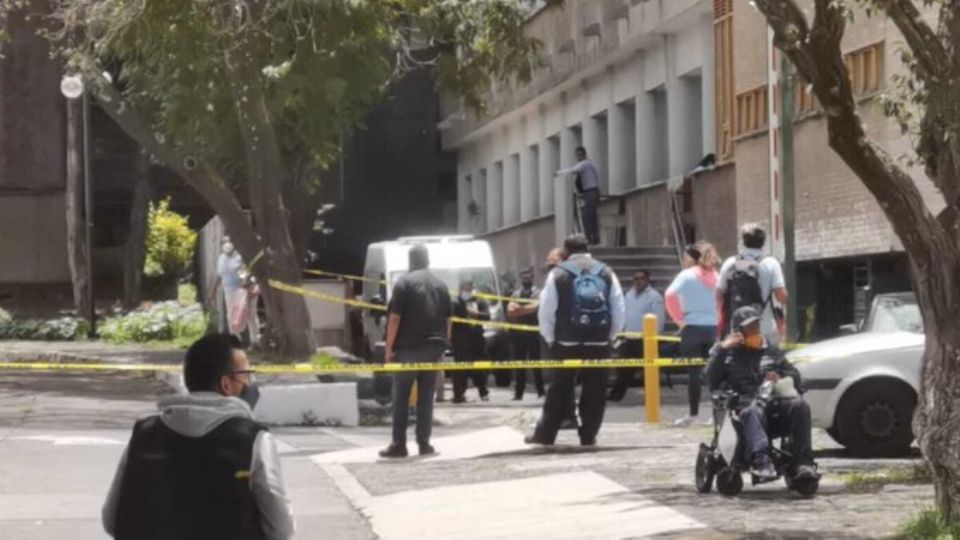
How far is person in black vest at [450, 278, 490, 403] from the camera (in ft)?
86.8

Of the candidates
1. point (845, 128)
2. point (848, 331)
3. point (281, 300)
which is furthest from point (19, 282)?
point (845, 128)

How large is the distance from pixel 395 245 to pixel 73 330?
9.02 metres

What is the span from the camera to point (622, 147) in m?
41.4

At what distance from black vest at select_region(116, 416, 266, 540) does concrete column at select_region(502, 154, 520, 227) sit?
44.4 meters

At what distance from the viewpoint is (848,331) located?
19.3 meters

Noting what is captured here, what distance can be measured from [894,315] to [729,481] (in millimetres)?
4802

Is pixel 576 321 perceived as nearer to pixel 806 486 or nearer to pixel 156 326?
pixel 806 486

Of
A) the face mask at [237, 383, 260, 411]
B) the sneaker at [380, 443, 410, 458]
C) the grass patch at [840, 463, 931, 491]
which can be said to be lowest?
the grass patch at [840, 463, 931, 491]

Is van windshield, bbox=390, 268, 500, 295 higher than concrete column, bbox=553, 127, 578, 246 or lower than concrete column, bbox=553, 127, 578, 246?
lower

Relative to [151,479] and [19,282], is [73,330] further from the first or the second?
[151,479]

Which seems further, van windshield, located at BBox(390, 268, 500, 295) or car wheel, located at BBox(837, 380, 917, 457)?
van windshield, located at BBox(390, 268, 500, 295)

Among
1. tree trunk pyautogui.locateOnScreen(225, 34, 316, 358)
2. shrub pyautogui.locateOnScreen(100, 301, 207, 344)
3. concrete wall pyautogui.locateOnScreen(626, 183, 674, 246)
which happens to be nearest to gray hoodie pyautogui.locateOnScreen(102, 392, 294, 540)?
tree trunk pyautogui.locateOnScreen(225, 34, 316, 358)

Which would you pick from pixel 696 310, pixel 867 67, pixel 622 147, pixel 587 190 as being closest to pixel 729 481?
pixel 696 310

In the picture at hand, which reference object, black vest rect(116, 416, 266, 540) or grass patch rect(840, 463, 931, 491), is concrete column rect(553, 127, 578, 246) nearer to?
grass patch rect(840, 463, 931, 491)
